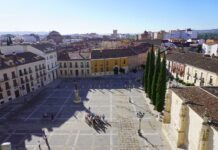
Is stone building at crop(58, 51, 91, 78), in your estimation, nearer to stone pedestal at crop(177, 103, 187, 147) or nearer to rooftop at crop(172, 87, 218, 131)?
rooftop at crop(172, 87, 218, 131)

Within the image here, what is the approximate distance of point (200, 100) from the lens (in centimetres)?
2736

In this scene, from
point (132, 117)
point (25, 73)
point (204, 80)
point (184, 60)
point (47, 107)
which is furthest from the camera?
point (184, 60)

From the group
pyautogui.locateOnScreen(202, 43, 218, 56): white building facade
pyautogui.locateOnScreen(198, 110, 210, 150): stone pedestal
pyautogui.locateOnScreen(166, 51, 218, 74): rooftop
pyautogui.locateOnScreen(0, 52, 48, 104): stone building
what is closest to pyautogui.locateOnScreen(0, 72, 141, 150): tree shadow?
pyautogui.locateOnScreen(0, 52, 48, 104): stone building

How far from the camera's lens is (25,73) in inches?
2311

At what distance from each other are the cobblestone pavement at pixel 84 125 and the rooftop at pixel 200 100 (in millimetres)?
8110

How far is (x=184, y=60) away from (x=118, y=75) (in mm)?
24446

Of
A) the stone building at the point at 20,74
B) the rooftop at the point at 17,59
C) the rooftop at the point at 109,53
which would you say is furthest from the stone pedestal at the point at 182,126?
the rooftop at the point at 109,53

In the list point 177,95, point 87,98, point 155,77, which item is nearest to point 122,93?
point 87,98

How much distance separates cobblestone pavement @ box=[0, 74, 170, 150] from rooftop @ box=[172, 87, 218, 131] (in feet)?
26.6

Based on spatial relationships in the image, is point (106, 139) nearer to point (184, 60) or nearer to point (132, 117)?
point (132, 117)

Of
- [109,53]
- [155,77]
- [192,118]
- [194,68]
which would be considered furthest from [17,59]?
[192,118]

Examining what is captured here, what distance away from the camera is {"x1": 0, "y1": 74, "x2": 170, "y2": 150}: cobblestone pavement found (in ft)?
105

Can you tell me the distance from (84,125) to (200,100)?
20.5 metres

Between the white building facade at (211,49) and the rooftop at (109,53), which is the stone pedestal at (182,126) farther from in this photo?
the white building facade at (211,49)
